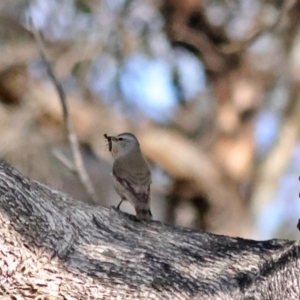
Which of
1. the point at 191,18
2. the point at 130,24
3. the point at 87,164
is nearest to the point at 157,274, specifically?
the point at 130,24

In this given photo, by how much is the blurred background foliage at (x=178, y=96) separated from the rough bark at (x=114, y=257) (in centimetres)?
301

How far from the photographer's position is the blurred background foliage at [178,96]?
5754 mm

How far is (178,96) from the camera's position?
6.86 meters

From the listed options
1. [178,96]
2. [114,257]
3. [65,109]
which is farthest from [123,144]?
[178,96]

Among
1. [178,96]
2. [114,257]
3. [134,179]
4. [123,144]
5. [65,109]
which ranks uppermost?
[178,96]

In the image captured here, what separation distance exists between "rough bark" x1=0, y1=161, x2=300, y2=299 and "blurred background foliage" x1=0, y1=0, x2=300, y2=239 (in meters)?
3.01

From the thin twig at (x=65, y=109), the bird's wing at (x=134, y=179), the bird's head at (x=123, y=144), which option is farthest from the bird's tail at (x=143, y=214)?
the thin twig at (x=65, y=109)

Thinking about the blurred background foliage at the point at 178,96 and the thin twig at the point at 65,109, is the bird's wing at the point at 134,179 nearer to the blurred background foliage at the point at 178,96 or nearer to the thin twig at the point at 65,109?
the thin twig at the point at 65,109

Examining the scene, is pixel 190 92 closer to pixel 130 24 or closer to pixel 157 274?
pixel 130 24

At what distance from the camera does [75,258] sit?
171 centimetres

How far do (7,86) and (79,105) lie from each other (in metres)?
0.62

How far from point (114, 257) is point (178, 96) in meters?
5.10

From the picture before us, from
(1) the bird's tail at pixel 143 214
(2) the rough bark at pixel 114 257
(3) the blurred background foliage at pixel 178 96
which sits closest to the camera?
(2) the rough bark at pixel 114 257

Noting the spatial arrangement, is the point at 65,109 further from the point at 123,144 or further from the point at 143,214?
the point at 143,214
